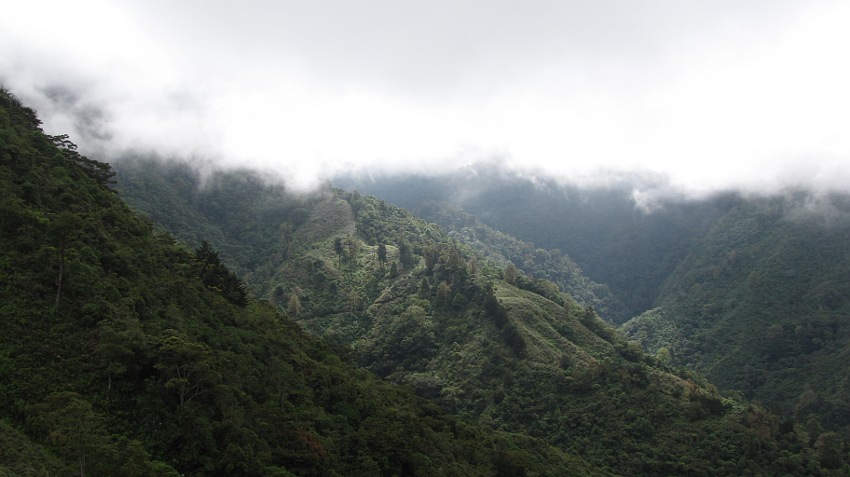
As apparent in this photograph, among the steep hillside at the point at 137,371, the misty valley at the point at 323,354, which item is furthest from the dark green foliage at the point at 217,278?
the steep hillside at the point at 137,371

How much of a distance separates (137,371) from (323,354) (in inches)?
1430

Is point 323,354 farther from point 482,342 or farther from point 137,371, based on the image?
point 482,342

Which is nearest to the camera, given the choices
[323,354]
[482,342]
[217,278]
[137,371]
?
[137,371]

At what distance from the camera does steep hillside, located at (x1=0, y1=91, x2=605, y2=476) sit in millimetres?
31359

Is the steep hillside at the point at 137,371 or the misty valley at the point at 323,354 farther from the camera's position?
the misty valley at the point at 323,354

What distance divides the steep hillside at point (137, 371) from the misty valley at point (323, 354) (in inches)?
6.8

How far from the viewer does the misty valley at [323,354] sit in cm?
3619

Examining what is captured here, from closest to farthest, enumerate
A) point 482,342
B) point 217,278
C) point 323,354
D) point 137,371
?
1. point 137,371
2. point 217,278
3. point 323,354
4. point 482,342

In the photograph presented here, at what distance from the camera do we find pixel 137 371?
37.9m

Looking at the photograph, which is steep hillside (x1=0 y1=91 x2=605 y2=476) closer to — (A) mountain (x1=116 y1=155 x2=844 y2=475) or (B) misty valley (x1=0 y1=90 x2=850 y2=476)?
(B) misty valley (x1=0 y1=90 x2=850 y2=476)

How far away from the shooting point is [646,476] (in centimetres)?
8681

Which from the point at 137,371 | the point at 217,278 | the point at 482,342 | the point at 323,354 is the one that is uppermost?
the point at 482,342

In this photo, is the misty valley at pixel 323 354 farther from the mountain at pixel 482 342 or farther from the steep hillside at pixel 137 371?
the mountain at pixel 482 342

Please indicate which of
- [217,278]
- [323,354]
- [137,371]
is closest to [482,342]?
[323,354]
